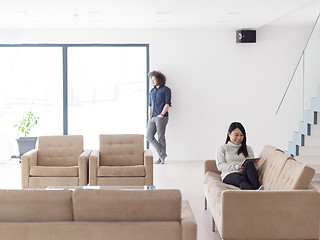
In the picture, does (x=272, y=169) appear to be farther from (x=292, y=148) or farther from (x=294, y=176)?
(x=292, y=148)

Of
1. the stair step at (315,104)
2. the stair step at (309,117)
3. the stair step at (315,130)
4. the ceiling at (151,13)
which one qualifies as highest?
the ceiling at (151,13)

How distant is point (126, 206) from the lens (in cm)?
348

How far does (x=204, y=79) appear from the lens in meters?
10.5

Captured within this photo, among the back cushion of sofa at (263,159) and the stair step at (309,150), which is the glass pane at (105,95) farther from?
the back cushion of sofa at (263,159)

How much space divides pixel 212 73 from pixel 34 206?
7.42 m

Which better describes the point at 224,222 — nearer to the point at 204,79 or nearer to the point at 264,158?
the point at 264,158

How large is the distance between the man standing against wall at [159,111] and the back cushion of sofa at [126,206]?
21.4ft

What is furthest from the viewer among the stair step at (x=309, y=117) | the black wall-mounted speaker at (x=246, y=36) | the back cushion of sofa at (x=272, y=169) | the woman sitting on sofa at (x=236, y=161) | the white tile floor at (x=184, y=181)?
the black wall-mounted speaker at (x=246, y=36)

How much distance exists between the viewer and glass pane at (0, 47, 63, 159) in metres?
10.6

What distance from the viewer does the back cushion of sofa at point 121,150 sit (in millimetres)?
7617

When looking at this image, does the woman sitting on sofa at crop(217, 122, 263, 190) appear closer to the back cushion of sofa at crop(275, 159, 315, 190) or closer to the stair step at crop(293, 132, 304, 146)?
the back cushion of sofa at crop(275, 159, 315, 190)

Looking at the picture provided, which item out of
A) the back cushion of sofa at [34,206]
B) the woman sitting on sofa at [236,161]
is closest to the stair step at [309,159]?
the woman sitting on sofa at [236,161]

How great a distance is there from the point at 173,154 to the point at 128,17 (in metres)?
3.14

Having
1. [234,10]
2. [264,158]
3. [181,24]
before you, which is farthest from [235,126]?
[181,24]
